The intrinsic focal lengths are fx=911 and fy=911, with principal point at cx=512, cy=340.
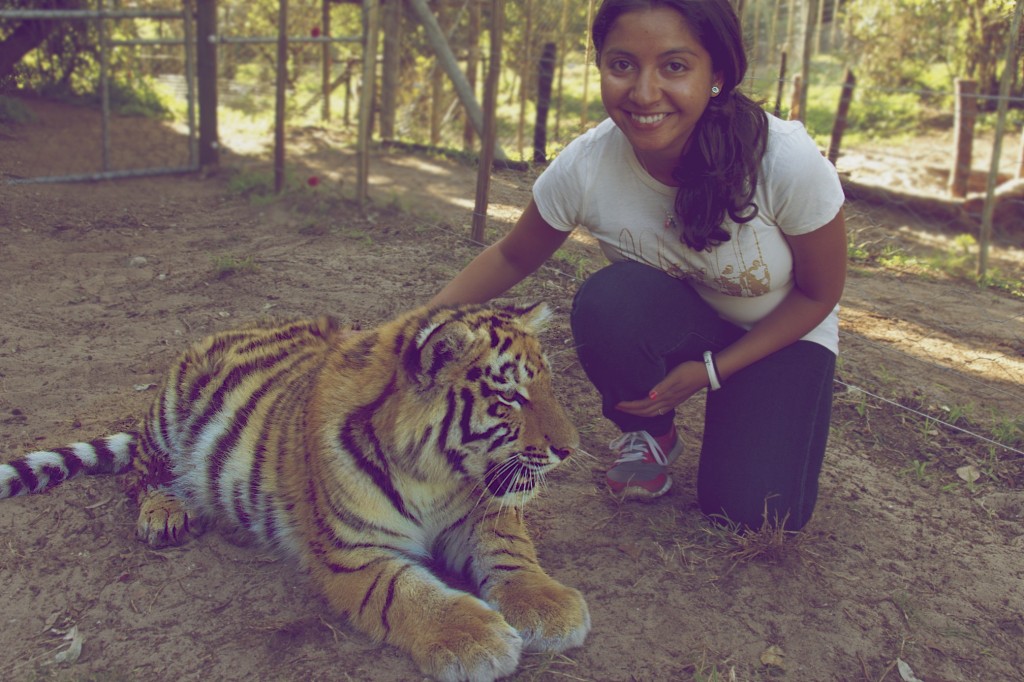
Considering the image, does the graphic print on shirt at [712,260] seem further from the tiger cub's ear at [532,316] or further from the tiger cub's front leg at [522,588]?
the tiger cub's front leg at [522,588]

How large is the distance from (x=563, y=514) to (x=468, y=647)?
917 millimetres

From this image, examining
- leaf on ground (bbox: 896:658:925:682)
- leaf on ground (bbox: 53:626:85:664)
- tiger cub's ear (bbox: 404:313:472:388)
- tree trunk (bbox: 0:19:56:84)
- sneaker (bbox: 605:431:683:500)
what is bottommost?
leaf on ground (bbox: 53:626:85:664)

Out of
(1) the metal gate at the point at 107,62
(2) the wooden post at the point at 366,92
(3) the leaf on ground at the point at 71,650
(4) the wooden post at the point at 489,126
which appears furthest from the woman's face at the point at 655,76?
(1) the metal gate at the point at 107,62

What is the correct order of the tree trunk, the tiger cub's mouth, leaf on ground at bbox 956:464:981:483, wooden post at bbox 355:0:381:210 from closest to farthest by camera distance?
the tiger cub's mouth
leaf on ground at bbox 956:464:981:483
wooden post at bbox 355:0:381:210
the tree trunk

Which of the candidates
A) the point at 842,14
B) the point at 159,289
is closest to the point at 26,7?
the point at 159,289

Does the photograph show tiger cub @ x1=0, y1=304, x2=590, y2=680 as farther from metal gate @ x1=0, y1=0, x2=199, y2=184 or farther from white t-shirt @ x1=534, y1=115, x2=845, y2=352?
metal gate @ x1=0, y1=0, x2=199, y2=184

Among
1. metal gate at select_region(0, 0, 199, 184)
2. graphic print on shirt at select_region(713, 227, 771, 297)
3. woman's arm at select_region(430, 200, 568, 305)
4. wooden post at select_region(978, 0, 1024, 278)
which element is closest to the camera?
graphic print on shirt at select_region(713, 227, 771, 297)

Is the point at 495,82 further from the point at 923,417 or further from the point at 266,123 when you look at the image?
the point at 266,123

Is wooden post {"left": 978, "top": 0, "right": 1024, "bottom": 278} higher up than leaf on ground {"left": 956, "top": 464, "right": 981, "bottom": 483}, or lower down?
higher up

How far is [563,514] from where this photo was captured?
318cm

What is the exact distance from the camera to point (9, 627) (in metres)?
2.54

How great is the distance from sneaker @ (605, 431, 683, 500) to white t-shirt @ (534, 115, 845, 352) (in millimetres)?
536

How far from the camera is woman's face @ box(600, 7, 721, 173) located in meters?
2.59

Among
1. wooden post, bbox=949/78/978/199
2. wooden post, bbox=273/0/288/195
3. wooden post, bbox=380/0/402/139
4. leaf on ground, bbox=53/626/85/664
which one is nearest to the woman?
leaf on ground, bbox=53/626/85/664
